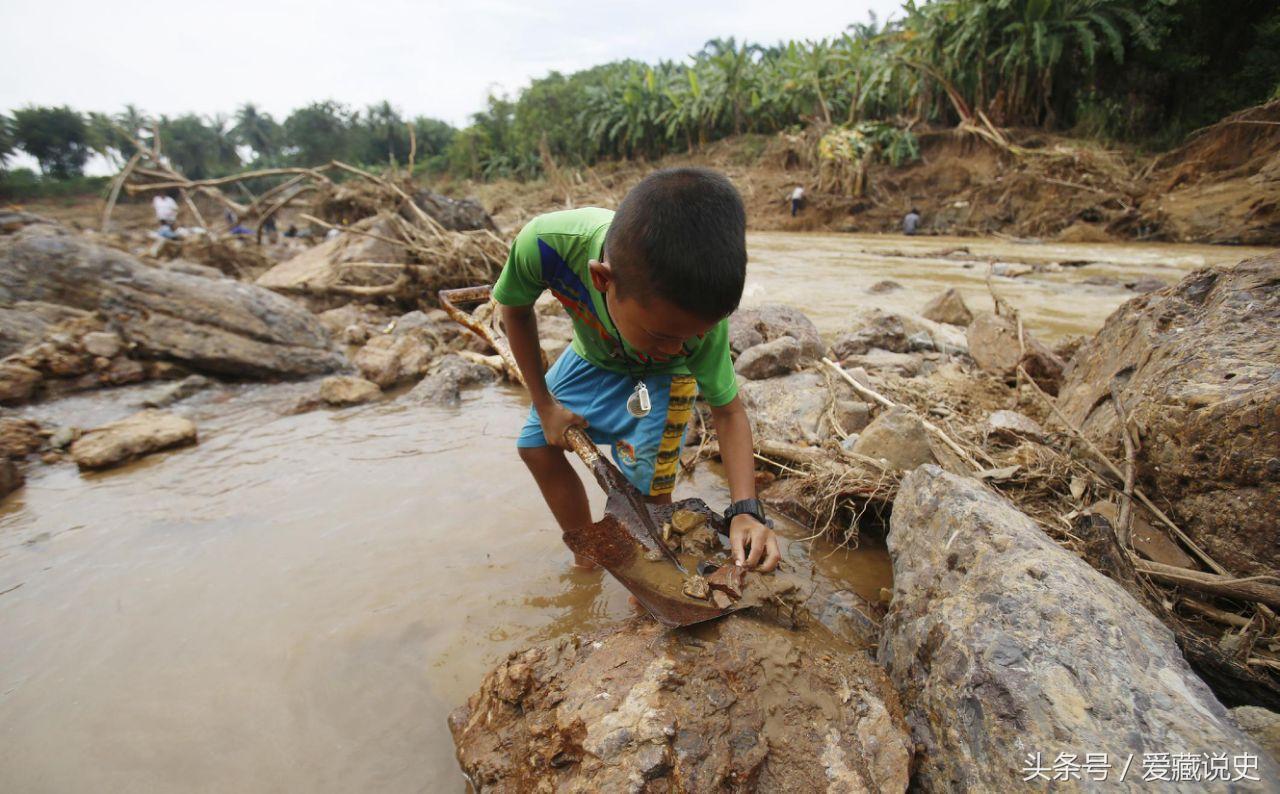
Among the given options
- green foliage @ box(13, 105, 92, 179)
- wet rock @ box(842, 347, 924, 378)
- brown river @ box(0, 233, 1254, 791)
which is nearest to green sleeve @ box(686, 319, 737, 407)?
brown river @ box(0, 233, 1254, 791)

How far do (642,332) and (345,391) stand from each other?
138 inches

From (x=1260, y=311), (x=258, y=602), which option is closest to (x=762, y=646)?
(x=258, y=602)

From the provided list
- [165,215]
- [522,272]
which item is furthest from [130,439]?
[165,215]

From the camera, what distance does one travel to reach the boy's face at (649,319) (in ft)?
4.30

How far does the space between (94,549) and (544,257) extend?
7.41 feet

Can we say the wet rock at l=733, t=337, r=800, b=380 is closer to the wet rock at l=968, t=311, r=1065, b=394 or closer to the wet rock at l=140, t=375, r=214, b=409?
the wet rock at l=968, t=311, r=1065, b=394

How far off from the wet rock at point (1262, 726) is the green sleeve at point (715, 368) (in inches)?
48.1

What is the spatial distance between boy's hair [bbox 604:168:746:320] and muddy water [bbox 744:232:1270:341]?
13.6ft

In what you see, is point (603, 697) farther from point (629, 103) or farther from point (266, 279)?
point (629, 103)

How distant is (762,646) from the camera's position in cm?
127

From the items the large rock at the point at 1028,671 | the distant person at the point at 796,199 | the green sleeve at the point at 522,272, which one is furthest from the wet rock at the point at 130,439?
the distant person at the point at 796,199

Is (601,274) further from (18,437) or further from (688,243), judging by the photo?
(18,437)

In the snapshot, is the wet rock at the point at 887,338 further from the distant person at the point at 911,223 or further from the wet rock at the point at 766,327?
the distant person at the point at 911,223

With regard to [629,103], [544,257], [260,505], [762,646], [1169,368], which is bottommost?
[260,505]
